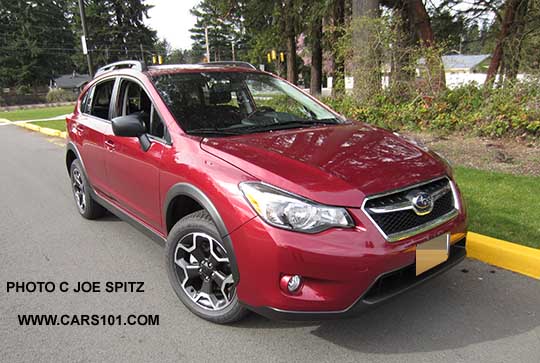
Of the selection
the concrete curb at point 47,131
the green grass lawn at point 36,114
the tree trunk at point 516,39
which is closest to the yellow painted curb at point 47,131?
the concrete curb at point 47,131

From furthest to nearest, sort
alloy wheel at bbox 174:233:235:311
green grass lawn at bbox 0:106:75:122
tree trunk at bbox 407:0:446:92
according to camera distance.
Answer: green grass lawn at bbox 0:106:75:122 < tree trunk at bbox 407:0:446:92 < alloy wheel at bbox 174:233:235:311

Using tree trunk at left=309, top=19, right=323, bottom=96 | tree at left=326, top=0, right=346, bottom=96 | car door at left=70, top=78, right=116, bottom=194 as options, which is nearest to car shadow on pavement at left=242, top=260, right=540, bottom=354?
car door at left=70, top=78, right=116, bottom=194

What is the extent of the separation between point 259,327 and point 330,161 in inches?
47.2

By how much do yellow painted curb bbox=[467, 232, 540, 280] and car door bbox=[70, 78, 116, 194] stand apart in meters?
3.46

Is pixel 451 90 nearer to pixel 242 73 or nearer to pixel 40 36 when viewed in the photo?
pixel 242 73

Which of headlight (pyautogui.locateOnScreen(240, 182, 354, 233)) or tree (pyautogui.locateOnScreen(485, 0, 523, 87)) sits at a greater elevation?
tree (pyautogui.locateOnScreen(485, 0, 523, 87))

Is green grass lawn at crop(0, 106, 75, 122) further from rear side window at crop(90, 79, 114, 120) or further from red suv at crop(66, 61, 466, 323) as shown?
red suv at crop(66, 61, 466, 323)

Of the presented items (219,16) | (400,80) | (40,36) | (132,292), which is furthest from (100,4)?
(132,292)

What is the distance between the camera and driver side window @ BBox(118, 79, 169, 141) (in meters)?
3.39

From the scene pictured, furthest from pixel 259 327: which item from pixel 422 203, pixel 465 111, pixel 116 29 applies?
pixel 116 29

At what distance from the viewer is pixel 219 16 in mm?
16844

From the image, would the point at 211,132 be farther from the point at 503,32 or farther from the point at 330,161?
the point at 503,32

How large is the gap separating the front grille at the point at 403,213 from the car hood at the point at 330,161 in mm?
58

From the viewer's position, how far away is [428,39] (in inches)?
396
